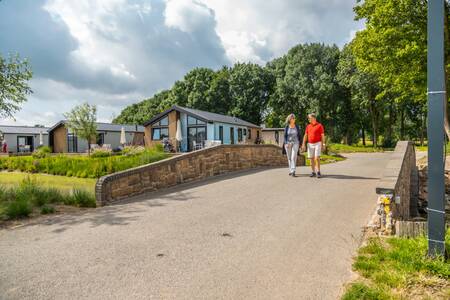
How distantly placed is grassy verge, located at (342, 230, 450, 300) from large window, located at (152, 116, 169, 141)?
26811mm

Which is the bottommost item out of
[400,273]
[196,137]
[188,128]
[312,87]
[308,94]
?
[400,273]

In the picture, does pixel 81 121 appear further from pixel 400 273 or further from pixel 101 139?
pixel 400 273

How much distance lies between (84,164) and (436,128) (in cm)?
1555

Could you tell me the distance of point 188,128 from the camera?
2873cm

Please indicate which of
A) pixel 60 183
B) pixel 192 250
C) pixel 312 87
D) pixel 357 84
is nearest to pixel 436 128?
pixel 192 250

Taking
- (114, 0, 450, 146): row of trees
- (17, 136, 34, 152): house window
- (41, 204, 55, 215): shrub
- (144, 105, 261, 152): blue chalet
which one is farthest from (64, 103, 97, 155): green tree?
(41, 204, 55, 215): shrub

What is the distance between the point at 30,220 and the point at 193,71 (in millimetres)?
45624

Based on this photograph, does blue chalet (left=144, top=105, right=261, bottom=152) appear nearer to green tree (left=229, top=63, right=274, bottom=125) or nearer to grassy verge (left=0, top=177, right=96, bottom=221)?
green tree (left=229, top=63, right=274, bottom=125)

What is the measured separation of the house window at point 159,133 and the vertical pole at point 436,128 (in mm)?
27093

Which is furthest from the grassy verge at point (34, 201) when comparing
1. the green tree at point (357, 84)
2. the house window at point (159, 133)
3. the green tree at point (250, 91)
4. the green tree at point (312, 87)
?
the green tree at point (250, 91)

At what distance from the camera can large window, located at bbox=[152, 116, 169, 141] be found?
96.1ft

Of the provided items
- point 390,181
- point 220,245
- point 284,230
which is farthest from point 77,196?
point 390,181

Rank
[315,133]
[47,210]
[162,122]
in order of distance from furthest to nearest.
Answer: [162,122], [315,133], [47,210]

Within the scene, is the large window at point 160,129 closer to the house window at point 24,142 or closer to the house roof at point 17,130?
the house window at point 24,142
